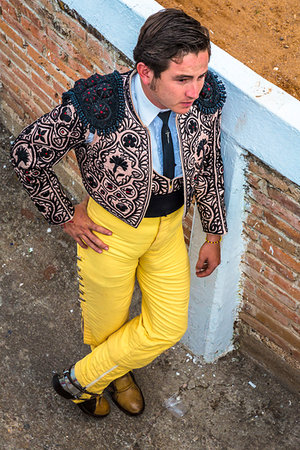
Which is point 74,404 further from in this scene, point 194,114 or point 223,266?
point 194,114

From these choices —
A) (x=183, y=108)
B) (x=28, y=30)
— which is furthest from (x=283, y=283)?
(x=28, y=30)

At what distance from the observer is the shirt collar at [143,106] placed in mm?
2635

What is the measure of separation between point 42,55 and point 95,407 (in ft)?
7.41

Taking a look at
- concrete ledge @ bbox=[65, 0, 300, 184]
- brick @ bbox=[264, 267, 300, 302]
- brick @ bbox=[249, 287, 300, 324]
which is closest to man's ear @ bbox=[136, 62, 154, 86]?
concrete ledge @ bbox=[65, 0, 300, 184]

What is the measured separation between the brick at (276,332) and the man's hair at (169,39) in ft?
5.96

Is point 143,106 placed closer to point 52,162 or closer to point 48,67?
point 52,162

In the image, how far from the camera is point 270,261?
3.38 m

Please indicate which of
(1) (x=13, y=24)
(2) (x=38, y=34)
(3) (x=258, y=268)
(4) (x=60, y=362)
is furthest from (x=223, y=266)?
(1) (x=13, y=24)

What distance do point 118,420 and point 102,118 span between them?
199cm

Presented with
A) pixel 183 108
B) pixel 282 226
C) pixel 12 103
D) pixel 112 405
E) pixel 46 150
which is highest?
pixel 183 108

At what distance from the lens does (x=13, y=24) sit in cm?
434

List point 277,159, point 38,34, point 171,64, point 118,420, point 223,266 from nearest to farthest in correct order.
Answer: point 171,64 < point 277,159 < point 223,266 < point 118,420 < point 38,34

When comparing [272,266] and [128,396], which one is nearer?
[272,266]

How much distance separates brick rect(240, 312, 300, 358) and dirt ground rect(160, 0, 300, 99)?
131cm
